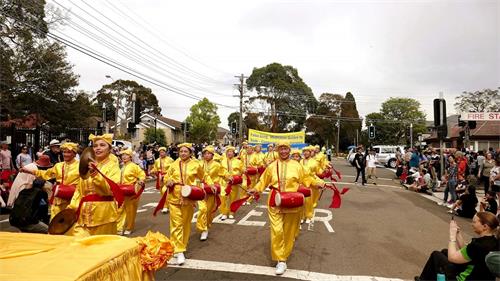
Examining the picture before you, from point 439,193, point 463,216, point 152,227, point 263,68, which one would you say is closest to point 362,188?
point 439,193

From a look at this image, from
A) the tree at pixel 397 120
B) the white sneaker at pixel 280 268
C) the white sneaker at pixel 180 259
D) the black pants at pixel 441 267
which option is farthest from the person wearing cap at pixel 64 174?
the tree at pixel 397 120

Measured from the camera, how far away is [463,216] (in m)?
10.2

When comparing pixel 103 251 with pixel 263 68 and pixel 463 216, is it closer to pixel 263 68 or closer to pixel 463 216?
pixel 463 216

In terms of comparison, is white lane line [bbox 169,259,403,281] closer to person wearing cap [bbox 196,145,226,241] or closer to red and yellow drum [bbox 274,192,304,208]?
red and yellow drum [bbox 274,192,304,208]

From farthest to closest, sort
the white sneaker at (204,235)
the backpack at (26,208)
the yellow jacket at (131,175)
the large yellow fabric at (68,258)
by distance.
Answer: the yellow jacket at (131,175), the white sneaker at (204,235), the backpack at (26,208), the large yellow fabric at (68,258)

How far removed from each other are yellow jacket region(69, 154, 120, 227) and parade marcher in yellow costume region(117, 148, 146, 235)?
9.07 ft

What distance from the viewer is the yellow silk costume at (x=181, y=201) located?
579 centimetres

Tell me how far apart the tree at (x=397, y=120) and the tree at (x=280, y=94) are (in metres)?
24.8

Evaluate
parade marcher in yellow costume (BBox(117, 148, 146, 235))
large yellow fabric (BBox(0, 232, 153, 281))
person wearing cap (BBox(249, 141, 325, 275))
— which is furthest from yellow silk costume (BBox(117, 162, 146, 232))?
large yellow fabric (BBox(0, 232, 153, 281))

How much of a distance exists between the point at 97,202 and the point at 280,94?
50.5m

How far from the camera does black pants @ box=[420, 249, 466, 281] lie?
12.4 feet

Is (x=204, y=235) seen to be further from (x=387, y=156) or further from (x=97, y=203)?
(x=387, y=156)

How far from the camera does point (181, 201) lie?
19.4 feet

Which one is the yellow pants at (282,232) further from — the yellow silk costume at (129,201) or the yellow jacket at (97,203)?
the yellow silk costume at (129,201)
